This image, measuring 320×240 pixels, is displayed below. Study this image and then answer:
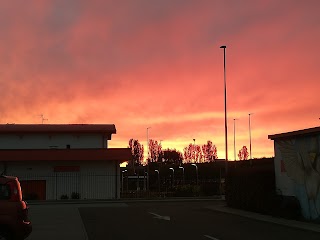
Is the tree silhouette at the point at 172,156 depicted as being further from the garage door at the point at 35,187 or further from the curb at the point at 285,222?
the curb at the point at 285,222

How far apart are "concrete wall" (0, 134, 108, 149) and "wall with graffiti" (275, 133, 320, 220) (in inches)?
1157

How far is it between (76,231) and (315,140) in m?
10.8

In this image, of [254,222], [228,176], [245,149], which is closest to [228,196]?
[228,176]

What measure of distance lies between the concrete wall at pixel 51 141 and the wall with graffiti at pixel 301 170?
96.4ft

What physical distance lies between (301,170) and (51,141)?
112ft

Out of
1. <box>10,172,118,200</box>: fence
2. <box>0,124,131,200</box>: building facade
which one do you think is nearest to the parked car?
<box>0,124,131,200</box>: building facade

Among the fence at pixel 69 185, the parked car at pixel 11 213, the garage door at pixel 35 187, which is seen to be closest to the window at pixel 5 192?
the parked car at pixel 11 213

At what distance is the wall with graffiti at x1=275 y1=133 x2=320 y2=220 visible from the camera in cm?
2034

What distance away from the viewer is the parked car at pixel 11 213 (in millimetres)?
11117

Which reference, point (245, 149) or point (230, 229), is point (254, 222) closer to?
point (230, 229)

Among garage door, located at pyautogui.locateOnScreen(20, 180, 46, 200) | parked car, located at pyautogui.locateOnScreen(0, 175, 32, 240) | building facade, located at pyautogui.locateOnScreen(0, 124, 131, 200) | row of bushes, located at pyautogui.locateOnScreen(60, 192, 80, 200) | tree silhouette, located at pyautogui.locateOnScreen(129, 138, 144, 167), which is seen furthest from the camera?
tree silhouette, located at pyautogui.locateOnScreen(129, 138, 144, 167)

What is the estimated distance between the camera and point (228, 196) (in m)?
29.5

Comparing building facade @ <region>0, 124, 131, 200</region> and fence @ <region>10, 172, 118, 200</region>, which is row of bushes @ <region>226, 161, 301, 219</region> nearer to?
building facade @ <region>0, 124, 131, 200</region>

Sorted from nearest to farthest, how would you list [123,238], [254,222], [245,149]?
[123,238] < [254,222] < [245,149]
